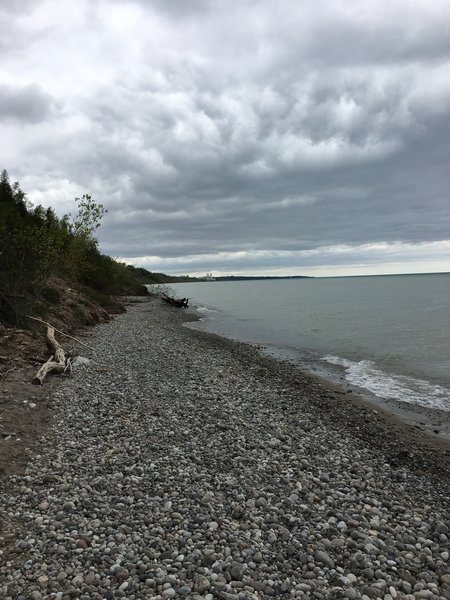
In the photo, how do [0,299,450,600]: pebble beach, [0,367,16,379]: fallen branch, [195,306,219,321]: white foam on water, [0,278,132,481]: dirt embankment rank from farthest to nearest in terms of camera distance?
1. [195,306,219,321]: white foam on water
2. [0,367,16,379]: fallen branch
3. [0,278,132,481]: dirt embankment
4. [0,299,450,600]: pebble beach

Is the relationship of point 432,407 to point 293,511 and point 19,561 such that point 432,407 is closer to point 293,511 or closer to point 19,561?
point 293,511

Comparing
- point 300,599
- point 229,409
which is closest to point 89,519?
point 300,599

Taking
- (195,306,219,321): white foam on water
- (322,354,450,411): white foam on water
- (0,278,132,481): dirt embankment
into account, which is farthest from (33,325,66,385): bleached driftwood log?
(195,306,219,321): white foam on water

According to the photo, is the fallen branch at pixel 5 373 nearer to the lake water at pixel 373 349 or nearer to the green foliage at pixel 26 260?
the green foliage at pixel 26 260

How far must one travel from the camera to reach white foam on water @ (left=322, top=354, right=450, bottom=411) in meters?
17.3

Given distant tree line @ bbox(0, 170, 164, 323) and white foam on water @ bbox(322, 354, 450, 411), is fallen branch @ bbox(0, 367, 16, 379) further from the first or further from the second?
white foam on water @ bbox(322, 354, 450, 411)

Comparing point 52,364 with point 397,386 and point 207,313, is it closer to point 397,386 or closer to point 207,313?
point 397,386

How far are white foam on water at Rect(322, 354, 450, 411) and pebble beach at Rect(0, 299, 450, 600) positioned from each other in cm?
467

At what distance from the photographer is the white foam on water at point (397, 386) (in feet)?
56.6

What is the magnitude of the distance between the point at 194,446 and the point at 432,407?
431 inches

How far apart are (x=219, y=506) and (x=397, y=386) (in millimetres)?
15190

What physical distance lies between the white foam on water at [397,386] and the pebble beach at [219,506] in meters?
4.67

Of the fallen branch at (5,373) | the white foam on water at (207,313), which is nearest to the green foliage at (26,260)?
the fallen branch at (5,373)

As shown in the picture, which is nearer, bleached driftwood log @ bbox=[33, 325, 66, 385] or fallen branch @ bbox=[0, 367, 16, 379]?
fallen branch @ bbox=[0, 367, 16, 379]
